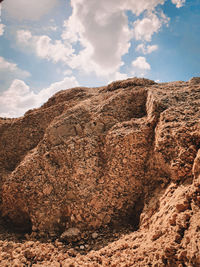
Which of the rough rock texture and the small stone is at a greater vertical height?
the rough rock texture

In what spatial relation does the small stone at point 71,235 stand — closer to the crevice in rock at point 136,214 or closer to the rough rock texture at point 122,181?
the rough rock texture at point 122,181

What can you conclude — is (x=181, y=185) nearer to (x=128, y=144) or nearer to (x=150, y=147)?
(x=150, y=147)

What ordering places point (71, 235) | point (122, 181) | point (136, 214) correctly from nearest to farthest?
1. point (71, 235)
2. point (136, 214)
3. point (122, 181)

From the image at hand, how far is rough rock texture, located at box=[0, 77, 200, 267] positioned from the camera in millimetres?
2820

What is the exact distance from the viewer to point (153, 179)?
421 cm

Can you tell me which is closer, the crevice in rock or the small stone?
the small stone

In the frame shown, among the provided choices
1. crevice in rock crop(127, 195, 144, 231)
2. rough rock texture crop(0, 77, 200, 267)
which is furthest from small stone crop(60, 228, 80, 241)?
crevice in rock crop(127, 195, 144, 231)

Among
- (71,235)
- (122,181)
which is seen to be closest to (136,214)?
(122,181)

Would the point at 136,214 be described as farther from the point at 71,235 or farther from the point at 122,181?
the point at 71,235

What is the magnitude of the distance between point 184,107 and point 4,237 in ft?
21.1

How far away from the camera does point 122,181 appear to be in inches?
178

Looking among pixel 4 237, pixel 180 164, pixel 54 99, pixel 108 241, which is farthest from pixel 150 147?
pixel 54 99

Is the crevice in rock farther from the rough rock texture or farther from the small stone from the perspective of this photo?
the small stone

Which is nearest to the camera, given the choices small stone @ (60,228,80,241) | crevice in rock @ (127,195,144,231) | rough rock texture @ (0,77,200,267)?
rough rock texture @ (0,77,200,267)
